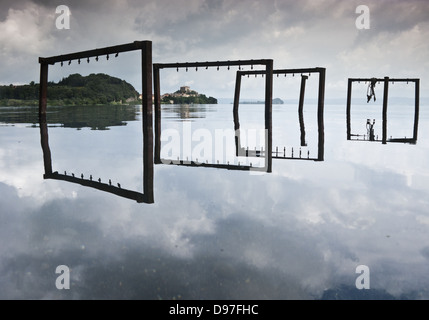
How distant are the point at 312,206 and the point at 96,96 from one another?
494ft

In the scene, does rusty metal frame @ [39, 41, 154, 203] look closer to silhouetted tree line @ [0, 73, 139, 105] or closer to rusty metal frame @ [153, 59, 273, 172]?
rusty metal frame @ [153, 59, 273, 172]

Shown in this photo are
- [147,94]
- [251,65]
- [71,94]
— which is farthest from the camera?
[71,94]

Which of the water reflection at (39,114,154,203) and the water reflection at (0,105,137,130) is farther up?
the water reflection at (0,105,137,130)

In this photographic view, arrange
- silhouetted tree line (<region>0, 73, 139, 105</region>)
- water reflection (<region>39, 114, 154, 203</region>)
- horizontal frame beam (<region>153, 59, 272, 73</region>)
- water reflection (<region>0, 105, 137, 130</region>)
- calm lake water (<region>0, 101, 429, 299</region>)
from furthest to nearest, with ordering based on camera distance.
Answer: silhouetted tree line (<region>0, 73, 139, 105</region>)
water reflection (<region>0, 105, 137, 130</region>)
horizontal frame beam (<region>153, 59, 272, 73</region>)
water reflection (<region>39, 114, 154, 203</region>)
calm lake water (<region>0, 101, 429, 299</region>)

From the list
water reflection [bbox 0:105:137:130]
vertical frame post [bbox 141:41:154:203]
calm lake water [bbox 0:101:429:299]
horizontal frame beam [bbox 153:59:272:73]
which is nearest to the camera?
calm lake water [bbox 0:101:429:299]

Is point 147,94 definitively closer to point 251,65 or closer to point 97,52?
point 97,52

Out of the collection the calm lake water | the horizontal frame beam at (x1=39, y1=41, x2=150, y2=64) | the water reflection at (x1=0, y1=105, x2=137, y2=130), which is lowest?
the calm lake water

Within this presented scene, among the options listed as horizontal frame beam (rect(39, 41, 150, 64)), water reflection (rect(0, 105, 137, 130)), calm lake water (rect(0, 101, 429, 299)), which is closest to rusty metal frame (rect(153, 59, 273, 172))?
calm lake water (rect(0, 101, 429, 299))

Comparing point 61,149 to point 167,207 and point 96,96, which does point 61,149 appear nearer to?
point 167,207

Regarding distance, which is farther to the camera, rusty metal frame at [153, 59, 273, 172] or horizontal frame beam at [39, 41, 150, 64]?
rusty metal frame at [153, 59, 273, 172]

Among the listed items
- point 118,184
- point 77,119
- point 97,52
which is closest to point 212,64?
point 97,52

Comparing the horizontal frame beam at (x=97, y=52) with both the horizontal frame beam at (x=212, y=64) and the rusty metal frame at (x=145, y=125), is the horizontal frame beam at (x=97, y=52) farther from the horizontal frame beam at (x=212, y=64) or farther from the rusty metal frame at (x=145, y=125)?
the horizontal frame beam at (x=212, y=64)

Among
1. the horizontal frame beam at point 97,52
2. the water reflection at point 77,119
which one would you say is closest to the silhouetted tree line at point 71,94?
the water reflection at point 77,119
